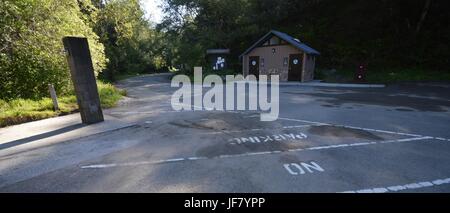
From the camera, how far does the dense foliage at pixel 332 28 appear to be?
934 inches

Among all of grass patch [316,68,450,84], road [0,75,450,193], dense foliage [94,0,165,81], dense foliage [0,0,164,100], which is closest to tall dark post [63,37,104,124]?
road [0,75,450,193]

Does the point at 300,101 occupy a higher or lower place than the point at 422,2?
lower

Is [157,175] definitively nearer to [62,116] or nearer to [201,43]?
[62,116]

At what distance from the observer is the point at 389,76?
66.9 feet

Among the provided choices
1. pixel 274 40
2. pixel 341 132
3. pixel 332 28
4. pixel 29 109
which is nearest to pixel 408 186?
pixel 341 132

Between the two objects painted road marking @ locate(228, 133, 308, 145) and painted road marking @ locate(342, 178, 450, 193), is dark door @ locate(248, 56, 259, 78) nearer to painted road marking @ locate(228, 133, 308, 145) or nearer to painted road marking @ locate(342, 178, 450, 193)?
painted road marking @ locate(228, 133, 308, 145)

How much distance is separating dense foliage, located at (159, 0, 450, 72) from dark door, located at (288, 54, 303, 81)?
651 centimetres

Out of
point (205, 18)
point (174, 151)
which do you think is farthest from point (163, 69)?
point (174, 151)

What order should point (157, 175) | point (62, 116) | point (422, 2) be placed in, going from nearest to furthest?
point (157, 175), point (62, 116), point (422, 2)

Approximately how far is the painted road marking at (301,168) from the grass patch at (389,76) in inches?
711

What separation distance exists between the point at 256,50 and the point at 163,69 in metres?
40.7

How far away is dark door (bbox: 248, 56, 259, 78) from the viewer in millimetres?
24297

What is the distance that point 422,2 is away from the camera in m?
25.7

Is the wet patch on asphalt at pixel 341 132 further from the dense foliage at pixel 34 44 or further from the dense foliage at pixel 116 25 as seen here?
the dense foliage at pixel 116 25
